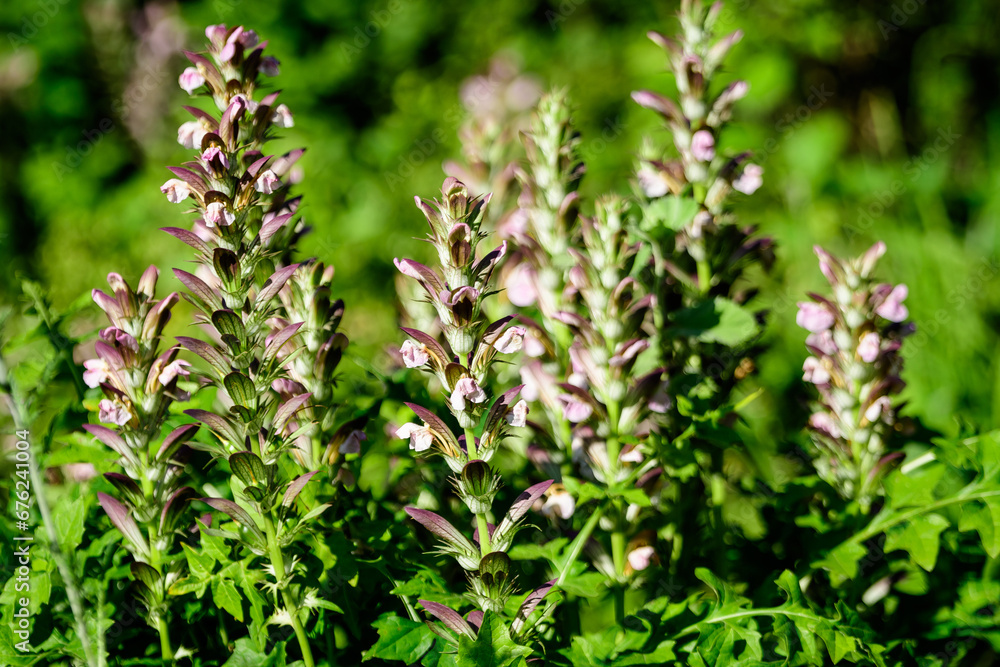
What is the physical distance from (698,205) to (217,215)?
92 centimetres

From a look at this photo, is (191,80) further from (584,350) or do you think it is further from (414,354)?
(584,350)

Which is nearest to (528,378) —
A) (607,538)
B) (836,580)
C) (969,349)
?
(607,538)

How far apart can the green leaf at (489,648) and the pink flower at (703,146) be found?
38.0 inches

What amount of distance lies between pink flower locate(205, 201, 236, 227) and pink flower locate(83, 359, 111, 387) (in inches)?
11.3

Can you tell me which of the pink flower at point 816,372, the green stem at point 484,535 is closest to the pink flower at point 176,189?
the green stem at point 484,535

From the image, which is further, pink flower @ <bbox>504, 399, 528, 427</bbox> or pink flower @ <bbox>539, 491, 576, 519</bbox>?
pink flower @ <bbox>539, 491, 576, 519</bbox>

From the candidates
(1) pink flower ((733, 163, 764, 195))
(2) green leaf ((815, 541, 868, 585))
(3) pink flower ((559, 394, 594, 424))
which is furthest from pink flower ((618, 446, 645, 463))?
(1) pink flower ((733, 163, 764, 195))

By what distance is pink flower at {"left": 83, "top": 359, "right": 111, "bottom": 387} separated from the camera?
114 cm

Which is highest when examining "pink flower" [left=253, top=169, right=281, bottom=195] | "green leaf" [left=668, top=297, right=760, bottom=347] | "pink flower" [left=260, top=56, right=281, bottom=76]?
"pink flower" [left=260, top=56, right=281, bottom=76]

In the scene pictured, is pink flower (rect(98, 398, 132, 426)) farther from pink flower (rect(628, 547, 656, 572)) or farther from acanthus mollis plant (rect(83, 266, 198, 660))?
pink flower (rect(628, 547, 656, 572))

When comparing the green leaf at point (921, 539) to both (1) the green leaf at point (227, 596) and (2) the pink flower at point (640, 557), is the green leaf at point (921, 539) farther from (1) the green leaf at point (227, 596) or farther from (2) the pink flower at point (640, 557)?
(1) the green leaf at point (227, 596)

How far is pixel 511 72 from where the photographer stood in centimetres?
539

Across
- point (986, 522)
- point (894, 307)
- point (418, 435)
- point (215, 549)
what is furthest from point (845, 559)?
point (215, 549)

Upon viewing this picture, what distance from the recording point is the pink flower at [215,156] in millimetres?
1048
